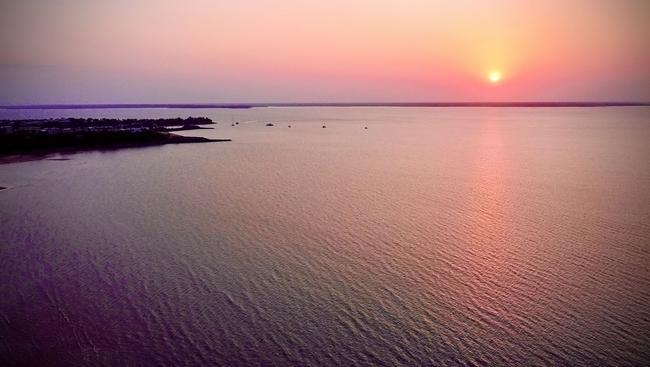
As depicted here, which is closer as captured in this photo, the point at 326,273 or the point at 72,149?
the point at 326,273

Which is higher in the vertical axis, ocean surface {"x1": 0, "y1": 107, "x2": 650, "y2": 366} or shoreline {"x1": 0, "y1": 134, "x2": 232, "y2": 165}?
shoreline {"x1": 0, "y1": 134, "x2": 232, "y2": 165}

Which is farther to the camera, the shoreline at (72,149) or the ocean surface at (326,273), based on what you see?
the shoreline at (72,149)

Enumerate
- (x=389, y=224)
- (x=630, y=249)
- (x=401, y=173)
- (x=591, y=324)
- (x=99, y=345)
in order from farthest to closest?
(x=401, y=173) < (x=389, y=224) < (x=630, y=249) < (x=591, y=324) < (x=99, y=345)

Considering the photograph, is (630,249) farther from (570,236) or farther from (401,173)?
(401,173)

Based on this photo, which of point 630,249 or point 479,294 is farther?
point 630,249

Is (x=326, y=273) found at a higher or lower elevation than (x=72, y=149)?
lower

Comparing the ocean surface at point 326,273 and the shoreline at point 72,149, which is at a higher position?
the shoreline at point 72,149

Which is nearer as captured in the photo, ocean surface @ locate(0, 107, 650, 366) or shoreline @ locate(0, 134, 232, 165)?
ocean surface @ locate(0, 107, 650, 366)

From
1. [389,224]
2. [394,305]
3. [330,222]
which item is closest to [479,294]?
[394,305]
